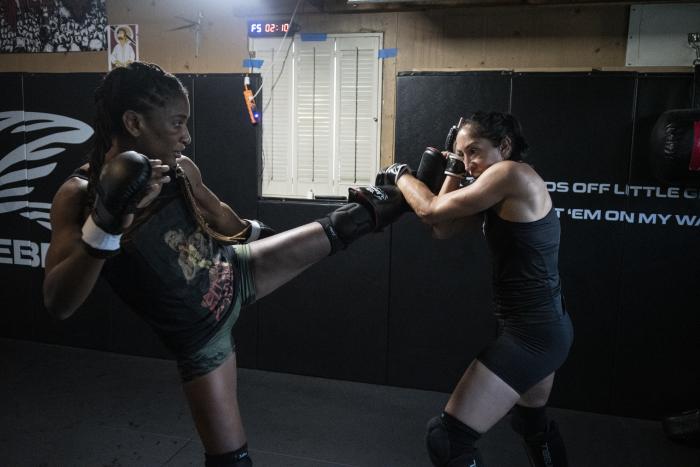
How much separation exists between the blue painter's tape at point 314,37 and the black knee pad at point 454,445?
8.32 ft

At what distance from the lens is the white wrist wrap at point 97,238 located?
1.50 metres

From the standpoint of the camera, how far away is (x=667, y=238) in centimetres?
329

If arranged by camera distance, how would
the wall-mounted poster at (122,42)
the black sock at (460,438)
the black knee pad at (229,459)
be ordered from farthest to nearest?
1. the wall-mounted poster at (122,42)
2. the black sock at (460,438)
3. the black knee pad at (229,459)

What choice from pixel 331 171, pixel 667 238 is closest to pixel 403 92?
pixel 331 171

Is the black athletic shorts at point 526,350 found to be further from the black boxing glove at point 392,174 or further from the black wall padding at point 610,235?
the black wall padding at point 610,235

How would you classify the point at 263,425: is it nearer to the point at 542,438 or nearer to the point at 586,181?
the point at 542,438

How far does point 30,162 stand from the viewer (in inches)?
168

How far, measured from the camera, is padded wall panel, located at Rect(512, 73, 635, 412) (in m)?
3.27

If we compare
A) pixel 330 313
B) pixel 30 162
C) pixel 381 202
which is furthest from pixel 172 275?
pixel 30 162

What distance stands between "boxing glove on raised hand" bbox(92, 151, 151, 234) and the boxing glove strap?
13mm

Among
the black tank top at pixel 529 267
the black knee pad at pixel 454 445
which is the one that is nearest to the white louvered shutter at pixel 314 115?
the black tank top at pixel 529 267

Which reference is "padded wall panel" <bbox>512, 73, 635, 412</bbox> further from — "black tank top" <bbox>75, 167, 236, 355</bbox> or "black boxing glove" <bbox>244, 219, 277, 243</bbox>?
"black tank top" <bbox>75, 167, 236, 355</bbox>

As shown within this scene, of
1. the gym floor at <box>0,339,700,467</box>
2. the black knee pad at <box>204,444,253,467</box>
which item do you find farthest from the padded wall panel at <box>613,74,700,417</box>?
the black knee pad at <box>204,444,253,467</box>

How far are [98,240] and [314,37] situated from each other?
2579 mm
